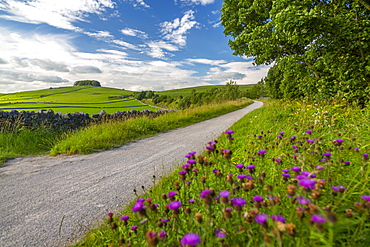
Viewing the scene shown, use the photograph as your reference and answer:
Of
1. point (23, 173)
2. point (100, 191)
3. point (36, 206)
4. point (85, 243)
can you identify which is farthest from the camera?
point (23, 173)

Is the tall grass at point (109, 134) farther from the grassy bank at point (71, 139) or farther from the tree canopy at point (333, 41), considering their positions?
the tree canopy at point (333, 41)

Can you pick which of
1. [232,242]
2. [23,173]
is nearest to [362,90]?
[232,242]

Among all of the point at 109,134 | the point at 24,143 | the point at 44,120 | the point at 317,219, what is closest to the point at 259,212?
the point at 317,219

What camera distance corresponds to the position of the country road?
2.42 metres

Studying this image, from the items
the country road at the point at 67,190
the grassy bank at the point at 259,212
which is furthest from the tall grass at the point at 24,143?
the grassy bank at the point at 259,212

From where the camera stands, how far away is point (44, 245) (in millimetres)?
2168

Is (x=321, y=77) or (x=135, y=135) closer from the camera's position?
(x=321, y=77)

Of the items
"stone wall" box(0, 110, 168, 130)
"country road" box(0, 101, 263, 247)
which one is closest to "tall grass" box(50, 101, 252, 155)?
"country road" box(0, 101, 263, 247)

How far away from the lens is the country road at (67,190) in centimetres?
242

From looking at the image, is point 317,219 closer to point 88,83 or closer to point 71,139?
point 71,139

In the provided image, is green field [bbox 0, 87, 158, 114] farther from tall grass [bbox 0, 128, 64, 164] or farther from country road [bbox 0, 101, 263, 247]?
country road [bbox 0, 101, 263, 247]

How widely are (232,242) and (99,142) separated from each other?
21.5 ft

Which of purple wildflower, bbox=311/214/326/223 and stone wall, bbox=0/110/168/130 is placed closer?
purple wildflower, bbox=311/214/326/223

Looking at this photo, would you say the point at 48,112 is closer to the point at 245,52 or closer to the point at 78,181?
the point at 78,181
